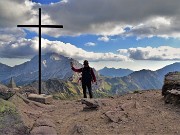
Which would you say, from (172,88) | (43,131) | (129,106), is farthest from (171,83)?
(43,131)

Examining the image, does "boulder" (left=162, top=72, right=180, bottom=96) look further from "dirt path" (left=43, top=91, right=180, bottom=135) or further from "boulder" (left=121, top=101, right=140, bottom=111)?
"boulder" (left=121, top=101, right=140, bottom=111)

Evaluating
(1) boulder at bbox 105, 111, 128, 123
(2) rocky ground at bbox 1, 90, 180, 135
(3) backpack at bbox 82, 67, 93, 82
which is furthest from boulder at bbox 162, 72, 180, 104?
(3) backpack at bbox 82, 67, 93, 82

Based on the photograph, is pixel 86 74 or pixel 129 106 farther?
pixel 86 74

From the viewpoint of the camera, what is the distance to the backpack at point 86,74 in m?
25.7

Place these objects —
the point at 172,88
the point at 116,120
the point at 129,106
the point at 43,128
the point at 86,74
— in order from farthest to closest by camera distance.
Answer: the point at 86,74 → the point at 172,88 → the point at 129,106 → the point at 116,120 → the point at 43,128

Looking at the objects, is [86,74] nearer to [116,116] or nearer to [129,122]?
[116,116]

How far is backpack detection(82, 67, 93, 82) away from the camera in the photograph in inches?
1013

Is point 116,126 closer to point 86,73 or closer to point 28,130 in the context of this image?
point 28,130

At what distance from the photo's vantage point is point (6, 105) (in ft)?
55.6

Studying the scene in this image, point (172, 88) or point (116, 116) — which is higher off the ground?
point (172, 88)

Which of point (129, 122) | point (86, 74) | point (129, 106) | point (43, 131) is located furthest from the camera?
point (86, 74)

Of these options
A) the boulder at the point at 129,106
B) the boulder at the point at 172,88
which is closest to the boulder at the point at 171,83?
the boulder at the point at 172,88

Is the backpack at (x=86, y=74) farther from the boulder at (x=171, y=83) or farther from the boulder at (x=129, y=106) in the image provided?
the boulder at (x=129, y=106)

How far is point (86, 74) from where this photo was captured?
25.7 metres
